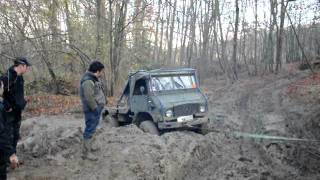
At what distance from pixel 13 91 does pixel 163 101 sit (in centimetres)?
453

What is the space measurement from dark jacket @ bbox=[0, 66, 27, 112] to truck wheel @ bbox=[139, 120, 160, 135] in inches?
173

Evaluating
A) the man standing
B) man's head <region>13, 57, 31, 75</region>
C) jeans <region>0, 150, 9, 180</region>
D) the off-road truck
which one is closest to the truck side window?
the off-road truck

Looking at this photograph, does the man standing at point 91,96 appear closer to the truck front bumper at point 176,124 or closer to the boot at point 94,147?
the boot at point 94,147

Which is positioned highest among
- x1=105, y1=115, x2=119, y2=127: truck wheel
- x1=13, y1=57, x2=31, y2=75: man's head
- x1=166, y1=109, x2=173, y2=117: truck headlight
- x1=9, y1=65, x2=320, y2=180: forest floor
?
x1=13, y1=57, x2=31, y2=75: man's head

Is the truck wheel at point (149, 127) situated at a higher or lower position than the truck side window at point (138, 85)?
lower

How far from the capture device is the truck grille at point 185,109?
1062cm

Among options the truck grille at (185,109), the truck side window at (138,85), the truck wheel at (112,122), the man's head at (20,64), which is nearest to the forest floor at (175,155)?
the truck grille at (185,109)

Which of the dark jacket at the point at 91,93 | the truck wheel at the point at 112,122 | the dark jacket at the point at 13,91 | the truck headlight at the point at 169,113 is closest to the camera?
the dark jacket at the point at 13,91

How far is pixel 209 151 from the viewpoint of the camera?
384 inches

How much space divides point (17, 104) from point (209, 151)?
475cm

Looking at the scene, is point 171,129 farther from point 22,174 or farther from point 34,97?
point 34,97

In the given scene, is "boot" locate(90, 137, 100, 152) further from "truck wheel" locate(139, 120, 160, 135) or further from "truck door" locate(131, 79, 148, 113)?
"truck door" locate(131, 79, 148, 113)

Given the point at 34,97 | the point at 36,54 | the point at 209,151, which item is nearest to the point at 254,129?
the point at 209,151

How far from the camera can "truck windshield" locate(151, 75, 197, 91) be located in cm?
1135
